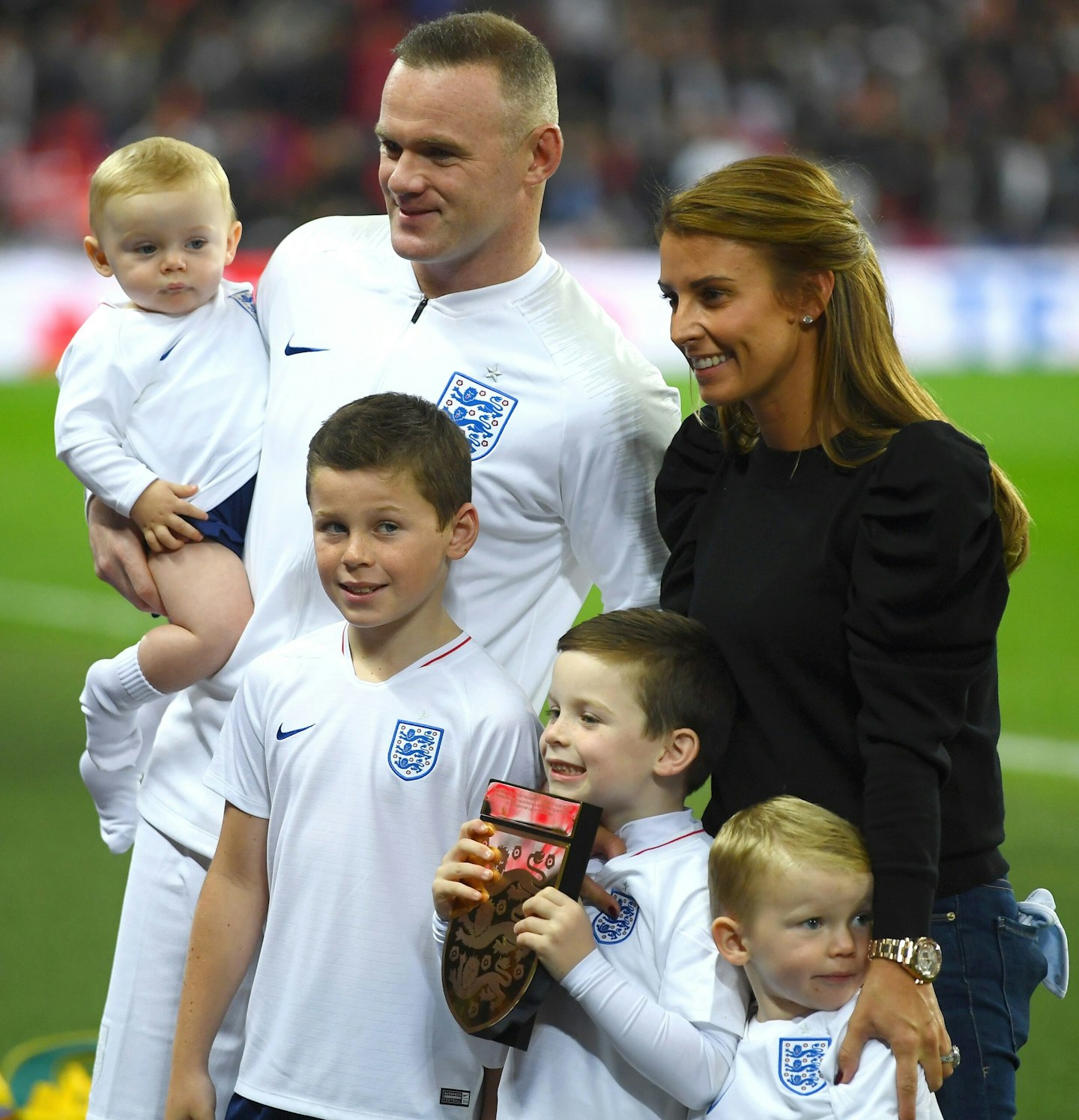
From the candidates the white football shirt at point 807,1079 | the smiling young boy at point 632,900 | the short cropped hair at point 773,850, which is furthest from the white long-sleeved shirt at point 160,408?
the white football shirt at point 807,1079

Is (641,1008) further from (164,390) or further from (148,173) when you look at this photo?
(148,173)

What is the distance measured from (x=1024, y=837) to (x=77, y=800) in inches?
155

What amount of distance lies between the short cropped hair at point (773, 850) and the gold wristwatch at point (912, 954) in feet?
0.42

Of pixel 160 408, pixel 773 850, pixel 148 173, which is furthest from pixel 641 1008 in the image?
pixel 148 173

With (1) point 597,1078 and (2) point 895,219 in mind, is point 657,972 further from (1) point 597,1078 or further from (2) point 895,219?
(2) point 895,219

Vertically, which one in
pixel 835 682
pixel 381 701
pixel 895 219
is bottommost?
pixel 381 701

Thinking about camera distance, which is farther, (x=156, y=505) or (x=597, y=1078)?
(x=156, y=505)

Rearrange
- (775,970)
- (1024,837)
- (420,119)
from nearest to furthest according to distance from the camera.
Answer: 1. (775,970)
2. (420,119)
3. (1024,837)

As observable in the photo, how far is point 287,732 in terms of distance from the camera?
2.90m

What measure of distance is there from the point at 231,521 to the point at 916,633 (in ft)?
5.06

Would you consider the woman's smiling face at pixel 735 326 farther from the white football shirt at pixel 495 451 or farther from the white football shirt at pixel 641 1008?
the white football shirt at pixel 641 1008

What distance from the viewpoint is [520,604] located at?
10.7 feet

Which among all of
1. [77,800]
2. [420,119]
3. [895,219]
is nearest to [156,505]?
[420,119]

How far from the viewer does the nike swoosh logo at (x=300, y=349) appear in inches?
130
